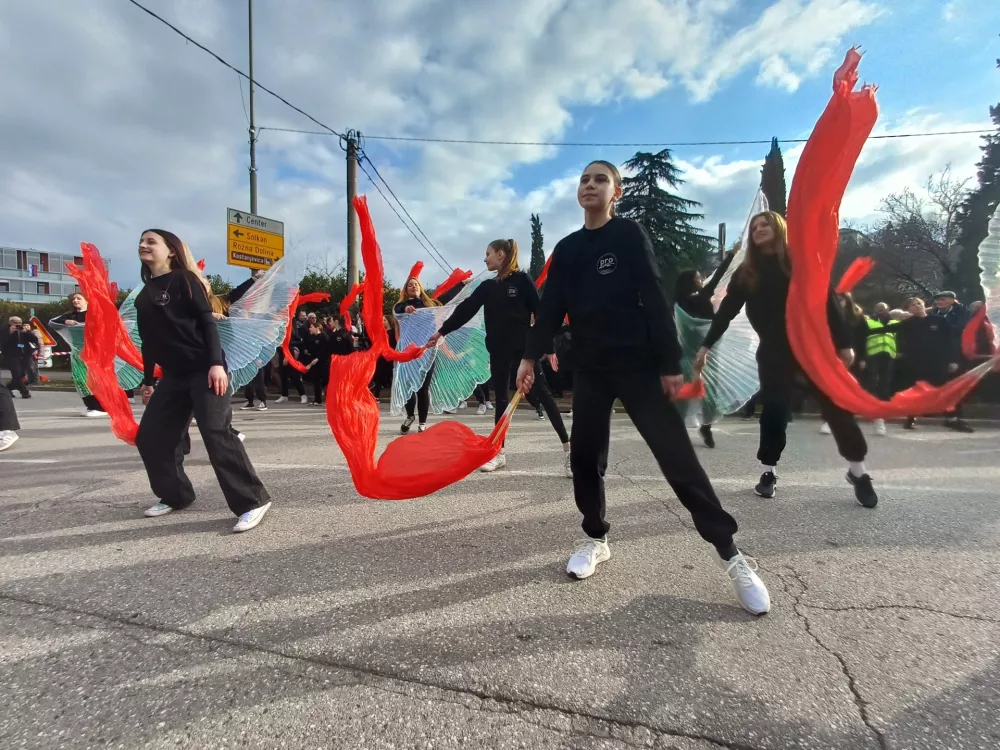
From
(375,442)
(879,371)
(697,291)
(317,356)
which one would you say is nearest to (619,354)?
(697,291)

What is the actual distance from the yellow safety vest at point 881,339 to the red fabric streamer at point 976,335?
992 mm

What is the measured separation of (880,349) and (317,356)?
9.37 m

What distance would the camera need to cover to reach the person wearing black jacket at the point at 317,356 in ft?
34.3

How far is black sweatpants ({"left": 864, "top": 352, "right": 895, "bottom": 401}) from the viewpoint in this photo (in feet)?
10.6

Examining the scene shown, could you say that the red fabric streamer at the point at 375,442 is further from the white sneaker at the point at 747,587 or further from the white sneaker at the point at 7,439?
the white sneaker at the point at 7,439

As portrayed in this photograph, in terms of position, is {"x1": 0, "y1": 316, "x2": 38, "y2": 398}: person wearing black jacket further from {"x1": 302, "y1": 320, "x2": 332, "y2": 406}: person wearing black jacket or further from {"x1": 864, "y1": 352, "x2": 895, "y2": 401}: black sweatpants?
{"x1": 864, "y1": 352, "x2": 895, "y2": 401}: black sweatpants

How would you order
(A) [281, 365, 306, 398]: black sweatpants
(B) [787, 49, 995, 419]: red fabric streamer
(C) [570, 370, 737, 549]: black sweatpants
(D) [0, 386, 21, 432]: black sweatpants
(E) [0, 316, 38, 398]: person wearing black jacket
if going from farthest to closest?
(A) [281, 365, 306, 398]: black sweatpants, (E) [0, 316, 38, 398]: person wearing black jacket, (D) [0, 386, 21, 432]: black sweatpants, (C) [570, 370, 737, 549]: black sweatpants, (B) [787, 49, 995, 419]: red fabric streamer

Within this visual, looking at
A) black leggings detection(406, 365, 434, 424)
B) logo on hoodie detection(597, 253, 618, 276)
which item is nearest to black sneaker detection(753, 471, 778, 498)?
logo on hoodie detection(597, 253, 618, 276)

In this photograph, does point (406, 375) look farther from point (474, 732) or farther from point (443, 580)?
point (474, 732)

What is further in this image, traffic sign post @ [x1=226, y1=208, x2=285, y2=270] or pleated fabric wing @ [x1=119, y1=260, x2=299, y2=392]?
traffic sign post @ [x1=226, y1=208, x2=285, y2=270]

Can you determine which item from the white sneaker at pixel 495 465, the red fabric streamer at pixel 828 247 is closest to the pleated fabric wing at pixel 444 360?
the white sneaker at pixel 495 465

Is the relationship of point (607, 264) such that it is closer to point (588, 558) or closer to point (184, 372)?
point (588, 558)

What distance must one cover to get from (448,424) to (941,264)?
9.15 feet

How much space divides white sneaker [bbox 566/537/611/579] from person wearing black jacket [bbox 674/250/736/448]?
157 centimetres
